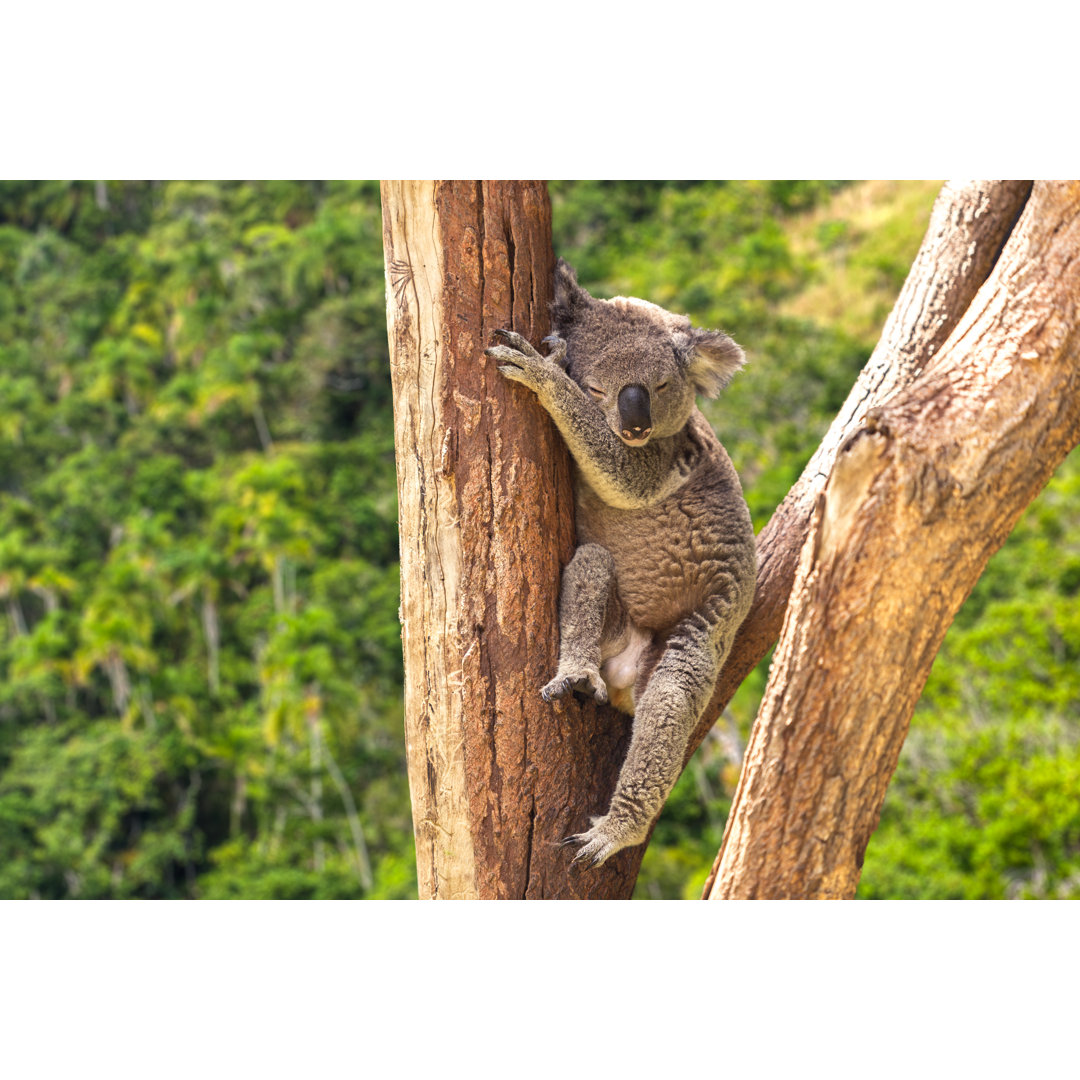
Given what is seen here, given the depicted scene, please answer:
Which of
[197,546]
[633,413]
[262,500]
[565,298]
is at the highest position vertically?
[565,298]

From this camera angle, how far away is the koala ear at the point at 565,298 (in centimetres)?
260

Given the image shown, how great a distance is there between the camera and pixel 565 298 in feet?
8.58

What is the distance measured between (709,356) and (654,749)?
3.28ft

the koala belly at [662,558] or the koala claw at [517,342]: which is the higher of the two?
the koala claw at [517,342]

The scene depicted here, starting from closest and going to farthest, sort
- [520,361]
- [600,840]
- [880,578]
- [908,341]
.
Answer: [880,578] → [520,361] → [600,840] → [908,341]

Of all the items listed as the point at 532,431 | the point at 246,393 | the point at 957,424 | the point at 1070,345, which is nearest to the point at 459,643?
the point at 532,431

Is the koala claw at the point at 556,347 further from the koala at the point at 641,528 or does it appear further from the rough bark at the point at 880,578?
the rough bark at the point at 880,578

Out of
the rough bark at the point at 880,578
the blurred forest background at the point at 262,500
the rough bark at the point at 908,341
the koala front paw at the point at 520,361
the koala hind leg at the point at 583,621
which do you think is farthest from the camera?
the blurred forest background at the point at 262,500

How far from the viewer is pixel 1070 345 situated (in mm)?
2221

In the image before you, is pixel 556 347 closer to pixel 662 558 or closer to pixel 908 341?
pixel 662 558

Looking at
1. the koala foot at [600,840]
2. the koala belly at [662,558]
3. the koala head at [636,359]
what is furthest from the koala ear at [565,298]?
the koala foot at [600,840]

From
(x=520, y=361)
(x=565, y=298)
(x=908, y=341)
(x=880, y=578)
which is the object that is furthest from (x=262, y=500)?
(x=880, y=578)

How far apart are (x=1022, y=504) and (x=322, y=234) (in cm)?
1795

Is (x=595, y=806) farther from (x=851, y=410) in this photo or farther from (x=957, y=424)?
(x=851, y=410)
